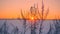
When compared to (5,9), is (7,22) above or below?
below

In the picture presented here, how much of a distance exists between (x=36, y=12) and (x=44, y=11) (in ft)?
0.34

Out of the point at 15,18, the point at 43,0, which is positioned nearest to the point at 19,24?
the point at 15,18

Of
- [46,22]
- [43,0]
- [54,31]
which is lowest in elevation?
[54,31]

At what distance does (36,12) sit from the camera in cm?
194

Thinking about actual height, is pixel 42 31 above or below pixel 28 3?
below

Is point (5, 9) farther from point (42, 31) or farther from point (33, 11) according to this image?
point (42, 31)

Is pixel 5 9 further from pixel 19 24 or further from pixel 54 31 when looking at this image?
pixel 54 31

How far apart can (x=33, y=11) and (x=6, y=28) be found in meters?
0.40

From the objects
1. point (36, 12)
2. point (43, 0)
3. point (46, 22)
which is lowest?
point (46, 22)

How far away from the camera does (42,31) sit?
1.94 m

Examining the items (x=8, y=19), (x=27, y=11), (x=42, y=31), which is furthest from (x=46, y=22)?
(x=8, y=19)

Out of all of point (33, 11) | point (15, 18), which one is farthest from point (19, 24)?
point (33, 11)

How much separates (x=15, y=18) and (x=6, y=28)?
0.56 ft

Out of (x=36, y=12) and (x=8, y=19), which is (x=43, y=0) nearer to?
(x=36, y=12)
